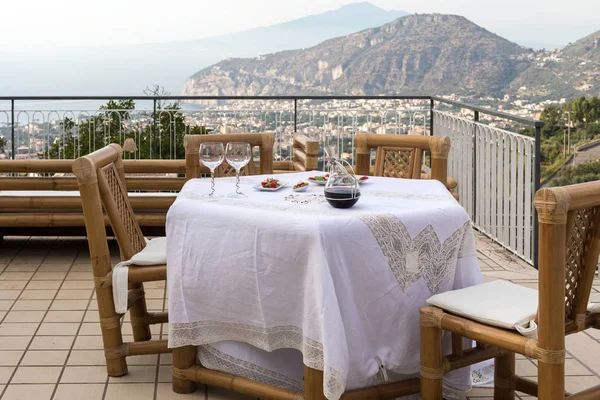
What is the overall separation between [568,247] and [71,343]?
7.28 ft

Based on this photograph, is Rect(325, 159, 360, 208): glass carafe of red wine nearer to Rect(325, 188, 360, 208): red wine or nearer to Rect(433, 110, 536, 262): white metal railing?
Rect(325, 188, 360, 208): red wine

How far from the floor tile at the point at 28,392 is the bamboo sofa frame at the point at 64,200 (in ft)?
6.77

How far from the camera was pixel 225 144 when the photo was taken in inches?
156

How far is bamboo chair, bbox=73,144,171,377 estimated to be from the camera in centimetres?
290

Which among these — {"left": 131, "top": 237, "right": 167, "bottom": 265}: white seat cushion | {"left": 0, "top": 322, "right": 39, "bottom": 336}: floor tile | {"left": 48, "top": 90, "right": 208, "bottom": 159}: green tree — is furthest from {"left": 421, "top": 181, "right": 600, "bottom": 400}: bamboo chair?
{"left": 48, "top": 90, "right": 208, "bottom": 159}: green tree

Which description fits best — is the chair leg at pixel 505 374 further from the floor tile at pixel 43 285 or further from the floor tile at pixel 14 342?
the floor tile at pixel 43 285

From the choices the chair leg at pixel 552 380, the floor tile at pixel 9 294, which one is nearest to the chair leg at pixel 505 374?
the chair leg at pixel 552 380

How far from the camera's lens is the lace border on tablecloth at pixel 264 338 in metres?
2.38

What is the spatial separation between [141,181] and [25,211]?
796mm

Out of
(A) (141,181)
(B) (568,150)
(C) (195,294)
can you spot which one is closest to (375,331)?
(C) (195,294)

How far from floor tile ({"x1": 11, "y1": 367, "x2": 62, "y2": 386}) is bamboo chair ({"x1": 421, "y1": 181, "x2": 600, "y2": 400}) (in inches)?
57.8

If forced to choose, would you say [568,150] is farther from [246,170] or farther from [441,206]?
[441,206]

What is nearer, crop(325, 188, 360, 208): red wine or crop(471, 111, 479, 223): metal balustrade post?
crop(325, 188, 360, 208): red wine

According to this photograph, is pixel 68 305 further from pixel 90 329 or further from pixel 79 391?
pixel 79 391
